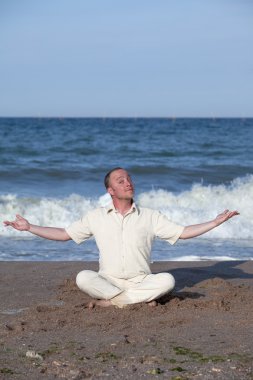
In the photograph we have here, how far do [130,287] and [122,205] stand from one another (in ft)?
2.19

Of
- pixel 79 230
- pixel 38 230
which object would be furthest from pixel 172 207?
pixel 38 230

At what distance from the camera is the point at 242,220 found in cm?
1280

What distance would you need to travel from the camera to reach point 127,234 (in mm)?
6215

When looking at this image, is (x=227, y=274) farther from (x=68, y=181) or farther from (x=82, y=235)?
(x=68, y=181)

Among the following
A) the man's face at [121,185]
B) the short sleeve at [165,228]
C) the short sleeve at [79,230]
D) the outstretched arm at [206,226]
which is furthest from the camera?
the short sleeve at [79,230]

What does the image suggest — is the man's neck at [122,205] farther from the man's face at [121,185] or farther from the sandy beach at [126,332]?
the sandy beach at [126,332]

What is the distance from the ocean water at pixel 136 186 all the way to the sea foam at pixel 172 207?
0.7 inches

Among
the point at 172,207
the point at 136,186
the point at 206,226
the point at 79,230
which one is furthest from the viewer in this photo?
the point at 136,186

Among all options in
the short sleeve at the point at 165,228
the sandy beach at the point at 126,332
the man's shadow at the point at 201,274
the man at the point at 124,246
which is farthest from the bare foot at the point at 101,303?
the man's shadow at the point at 201,274

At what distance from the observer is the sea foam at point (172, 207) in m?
12.1

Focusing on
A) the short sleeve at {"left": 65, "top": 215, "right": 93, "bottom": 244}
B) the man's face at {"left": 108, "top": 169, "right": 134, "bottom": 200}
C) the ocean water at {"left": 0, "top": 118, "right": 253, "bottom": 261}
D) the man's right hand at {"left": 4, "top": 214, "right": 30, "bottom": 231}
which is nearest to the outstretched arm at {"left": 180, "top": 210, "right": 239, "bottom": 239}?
the man's face at {"left": 108, "top": 169, "right": 134, "bottom": 200}

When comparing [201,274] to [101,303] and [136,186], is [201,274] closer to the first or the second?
[101,303]

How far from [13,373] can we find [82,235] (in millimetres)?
2006

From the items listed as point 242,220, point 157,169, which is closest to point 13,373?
point 242,220
